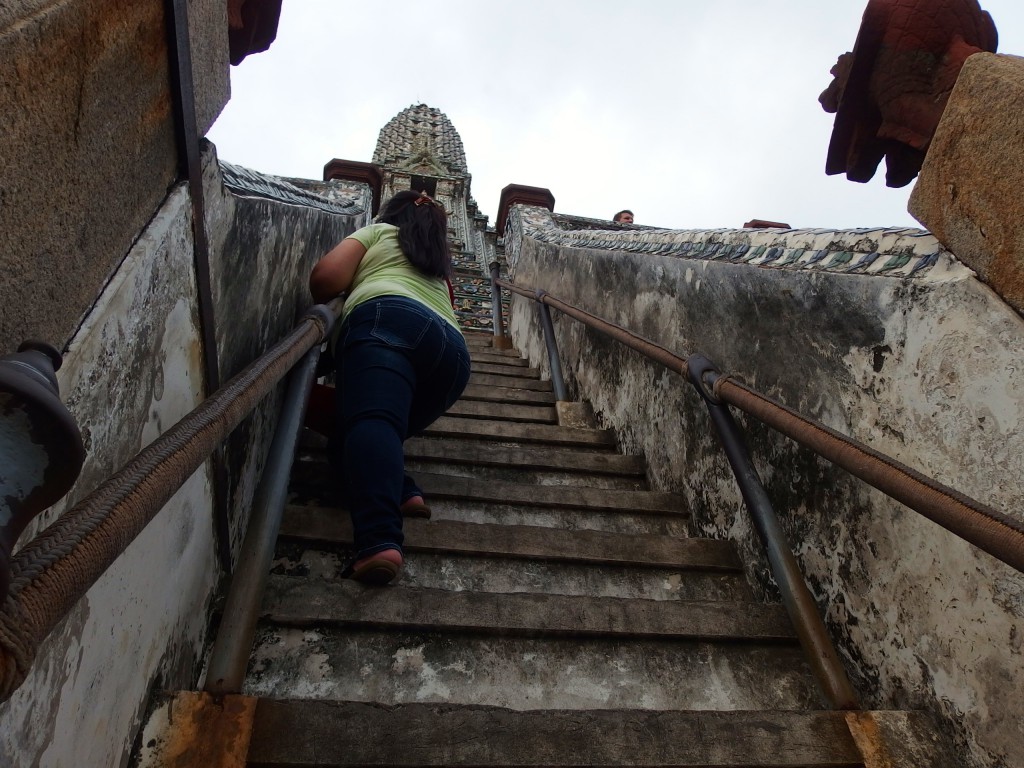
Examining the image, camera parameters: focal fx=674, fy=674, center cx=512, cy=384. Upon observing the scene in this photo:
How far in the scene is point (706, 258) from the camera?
7.59 feet

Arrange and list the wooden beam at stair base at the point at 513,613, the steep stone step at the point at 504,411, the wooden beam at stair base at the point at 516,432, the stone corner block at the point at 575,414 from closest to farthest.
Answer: the wooden beam at stair base at the point at 513,613 → the wooden beam at stair base at the point at 516,432 → the steep stone step at the point at 504,411 → the stone corner block at the point at 575,414

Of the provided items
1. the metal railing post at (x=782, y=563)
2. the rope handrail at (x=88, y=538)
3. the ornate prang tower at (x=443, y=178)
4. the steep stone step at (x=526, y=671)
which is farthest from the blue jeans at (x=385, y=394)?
the ornate prang tower at (x=443, y=178)

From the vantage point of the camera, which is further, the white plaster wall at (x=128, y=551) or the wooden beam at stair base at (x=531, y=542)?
the wooden beam at stair base at (x=531, y=542)

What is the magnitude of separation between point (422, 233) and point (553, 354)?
1.75 m

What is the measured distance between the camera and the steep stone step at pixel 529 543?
184cm

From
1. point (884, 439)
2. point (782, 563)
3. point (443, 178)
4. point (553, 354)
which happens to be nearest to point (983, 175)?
point (884, 439)

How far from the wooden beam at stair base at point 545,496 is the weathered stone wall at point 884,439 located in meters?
0.12

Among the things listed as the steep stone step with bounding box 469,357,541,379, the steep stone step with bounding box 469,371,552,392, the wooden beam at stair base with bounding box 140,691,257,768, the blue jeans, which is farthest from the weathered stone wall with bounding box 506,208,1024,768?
the steep stone step with bounding box 469,357,541,379

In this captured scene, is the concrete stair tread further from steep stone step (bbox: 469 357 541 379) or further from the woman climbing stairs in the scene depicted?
the woman climbing stairs

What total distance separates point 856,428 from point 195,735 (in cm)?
144

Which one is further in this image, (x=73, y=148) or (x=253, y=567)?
(x=253, y=567)

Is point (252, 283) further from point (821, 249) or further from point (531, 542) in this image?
point (821, 249)

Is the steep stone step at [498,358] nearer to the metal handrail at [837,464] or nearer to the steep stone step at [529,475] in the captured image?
the steep stone step at [529,475]

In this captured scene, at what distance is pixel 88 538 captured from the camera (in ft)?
1.91
